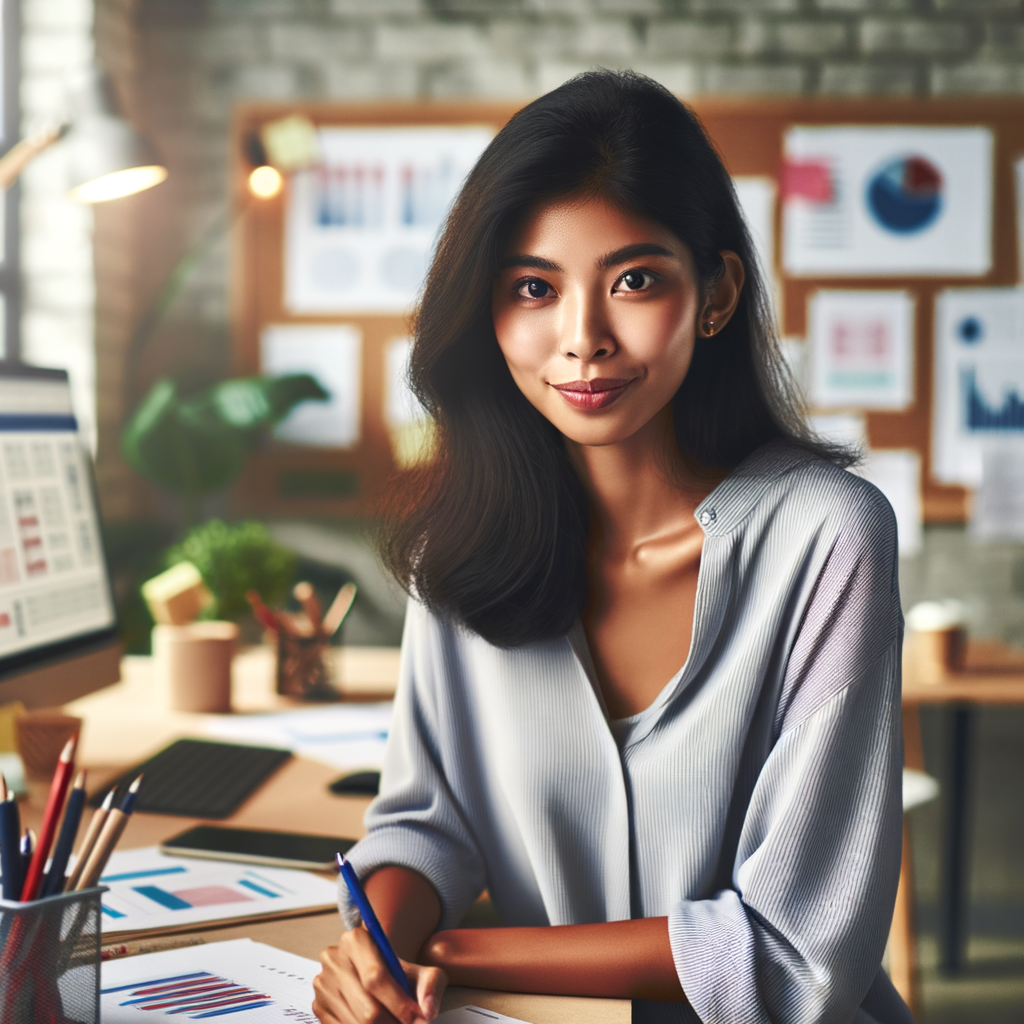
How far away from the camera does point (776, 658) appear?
2.82 ft

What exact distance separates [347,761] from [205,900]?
0.51 meters

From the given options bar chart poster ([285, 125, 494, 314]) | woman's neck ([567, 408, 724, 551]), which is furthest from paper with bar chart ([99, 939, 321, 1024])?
bar chart poster ([285, 125, 494, 314])

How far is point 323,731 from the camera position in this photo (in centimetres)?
159

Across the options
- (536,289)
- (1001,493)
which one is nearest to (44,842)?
(536,289)

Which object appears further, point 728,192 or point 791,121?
point 791,121

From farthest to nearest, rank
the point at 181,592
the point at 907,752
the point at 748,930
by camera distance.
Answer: the point at 907,752
the point at 181,592
the point at 748,930

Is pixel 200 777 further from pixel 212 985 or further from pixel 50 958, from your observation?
pixel 50 958

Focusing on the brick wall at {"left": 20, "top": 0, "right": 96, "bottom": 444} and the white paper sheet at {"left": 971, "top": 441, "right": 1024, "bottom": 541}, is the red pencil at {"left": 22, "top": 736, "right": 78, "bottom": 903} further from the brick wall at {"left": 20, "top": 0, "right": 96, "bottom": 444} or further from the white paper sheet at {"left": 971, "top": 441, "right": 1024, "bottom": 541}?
the white paper sheet at {"left": 971, "top": 441, "right": 1024, "bottom": 541}

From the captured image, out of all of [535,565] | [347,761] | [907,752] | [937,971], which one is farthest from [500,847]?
[937,971]

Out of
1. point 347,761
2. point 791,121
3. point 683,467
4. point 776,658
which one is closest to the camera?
point 776,658

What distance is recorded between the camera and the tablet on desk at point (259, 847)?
1014 millimetres

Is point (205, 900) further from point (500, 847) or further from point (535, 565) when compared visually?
point (535, 565)

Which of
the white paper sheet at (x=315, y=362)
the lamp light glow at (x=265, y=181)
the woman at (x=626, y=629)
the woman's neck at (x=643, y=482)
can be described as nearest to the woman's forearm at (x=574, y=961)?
the woman at (x=626, y=629)

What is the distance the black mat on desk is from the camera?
3.86 feet
